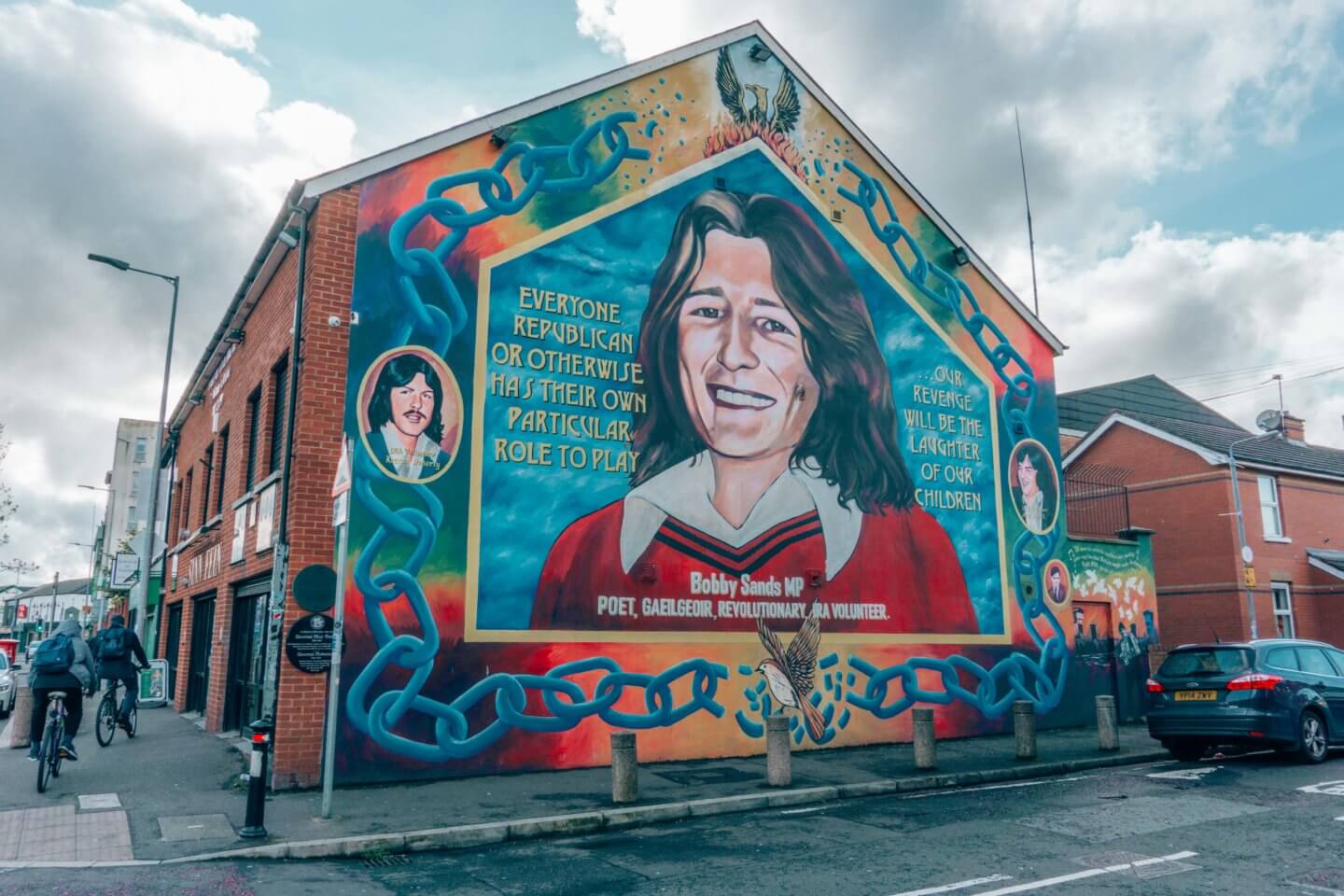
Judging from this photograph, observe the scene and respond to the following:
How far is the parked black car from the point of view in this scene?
12477 mm

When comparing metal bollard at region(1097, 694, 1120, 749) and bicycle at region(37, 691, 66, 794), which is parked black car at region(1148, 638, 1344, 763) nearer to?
metal bollard at region(1097, 694, 1120, 749)

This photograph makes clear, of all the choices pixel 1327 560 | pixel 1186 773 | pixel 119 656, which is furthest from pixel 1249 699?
pixel 1327 560

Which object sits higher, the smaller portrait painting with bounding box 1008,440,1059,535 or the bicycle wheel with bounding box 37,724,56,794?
the smaller portrait painting with bounding box 1008,440,1059,535

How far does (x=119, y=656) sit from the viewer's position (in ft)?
46.3

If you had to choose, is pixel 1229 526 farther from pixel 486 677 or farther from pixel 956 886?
pixel 956 886

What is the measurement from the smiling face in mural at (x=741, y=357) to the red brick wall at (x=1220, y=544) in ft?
56.7

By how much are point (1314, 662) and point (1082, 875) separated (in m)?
8.86

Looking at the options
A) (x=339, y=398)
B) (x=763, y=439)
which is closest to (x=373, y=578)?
(x=339, y=398)

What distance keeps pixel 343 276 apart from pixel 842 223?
8.33 m

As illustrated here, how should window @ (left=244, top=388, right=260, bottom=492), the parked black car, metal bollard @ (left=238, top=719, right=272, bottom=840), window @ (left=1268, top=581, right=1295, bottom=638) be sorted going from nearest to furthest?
metal bollard @ (left=238, top=719, right=272, bottom=840)
the parked black car
window @ (left=244, top=388, right=260, bottom=492)
window @ (left=1268, top=581, right=1295, bottom=638)

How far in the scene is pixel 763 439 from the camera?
14359 mm

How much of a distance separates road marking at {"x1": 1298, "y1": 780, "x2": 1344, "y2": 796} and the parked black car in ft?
4.08

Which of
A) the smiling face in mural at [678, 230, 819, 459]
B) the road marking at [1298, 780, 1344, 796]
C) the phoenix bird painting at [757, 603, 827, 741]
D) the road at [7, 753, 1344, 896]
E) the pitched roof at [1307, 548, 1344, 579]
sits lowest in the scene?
the road at [7, 753, 1344, 896]

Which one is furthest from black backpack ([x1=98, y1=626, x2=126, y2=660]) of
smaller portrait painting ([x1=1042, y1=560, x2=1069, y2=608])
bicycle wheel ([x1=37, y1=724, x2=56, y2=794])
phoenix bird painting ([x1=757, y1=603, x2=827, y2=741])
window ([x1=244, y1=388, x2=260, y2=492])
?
smaller portrait painting ([x1=1042, y1=560, x2=1069, y2=608])
